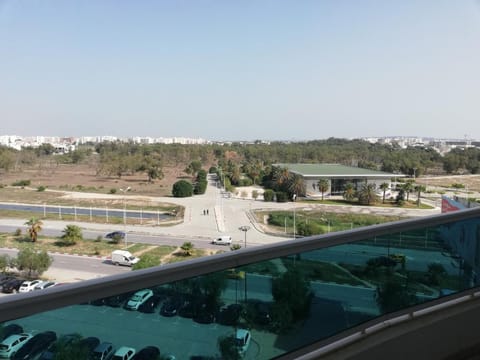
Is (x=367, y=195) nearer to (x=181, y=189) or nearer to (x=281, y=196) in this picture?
(x=281, y=196)

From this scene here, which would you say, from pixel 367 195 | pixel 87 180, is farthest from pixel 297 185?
pixel 87 180

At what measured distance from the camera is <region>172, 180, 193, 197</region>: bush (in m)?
25.1

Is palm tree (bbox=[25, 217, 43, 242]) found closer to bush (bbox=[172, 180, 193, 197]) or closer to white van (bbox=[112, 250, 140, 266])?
white van (bbox=[112, 250, 140, 266])

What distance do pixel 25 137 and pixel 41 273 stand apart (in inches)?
2328

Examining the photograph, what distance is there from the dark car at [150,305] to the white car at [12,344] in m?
0.16

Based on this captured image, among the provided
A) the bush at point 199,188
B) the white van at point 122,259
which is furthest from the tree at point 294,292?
the bush at point 199,188

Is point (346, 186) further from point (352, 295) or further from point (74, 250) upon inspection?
point (352, 295)

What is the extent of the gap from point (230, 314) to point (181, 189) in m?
24.6

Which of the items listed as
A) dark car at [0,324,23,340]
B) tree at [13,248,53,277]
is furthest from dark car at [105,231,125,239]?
dark car at [0,324,23,340]

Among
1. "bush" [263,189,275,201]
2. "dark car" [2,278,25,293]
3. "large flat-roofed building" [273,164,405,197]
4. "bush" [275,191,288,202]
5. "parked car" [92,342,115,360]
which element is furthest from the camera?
"large flat-roofed building" [273,164,405,197]

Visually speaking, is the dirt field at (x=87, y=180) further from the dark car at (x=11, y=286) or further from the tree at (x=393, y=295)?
the tree at (x=393, y=295)

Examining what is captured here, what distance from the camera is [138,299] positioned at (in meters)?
0.65

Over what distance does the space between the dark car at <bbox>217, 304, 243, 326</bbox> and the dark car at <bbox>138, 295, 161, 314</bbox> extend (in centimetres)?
14

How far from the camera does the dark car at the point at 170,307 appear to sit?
68 centimetres
